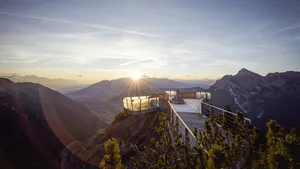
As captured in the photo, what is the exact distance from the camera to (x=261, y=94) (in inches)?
4865

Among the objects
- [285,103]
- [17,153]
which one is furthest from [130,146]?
[285,103]

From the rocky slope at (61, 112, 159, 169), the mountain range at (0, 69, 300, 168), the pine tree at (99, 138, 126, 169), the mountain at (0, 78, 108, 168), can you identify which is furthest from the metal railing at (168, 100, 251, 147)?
the mountain at (0, 78, 108, 168)

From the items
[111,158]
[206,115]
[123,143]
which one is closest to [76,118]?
[123,143]

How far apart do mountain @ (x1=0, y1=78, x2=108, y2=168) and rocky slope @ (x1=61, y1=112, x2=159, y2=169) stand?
46.3 m

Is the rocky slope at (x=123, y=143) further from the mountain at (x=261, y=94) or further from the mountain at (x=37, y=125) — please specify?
the mountain at (x=261, y=94)

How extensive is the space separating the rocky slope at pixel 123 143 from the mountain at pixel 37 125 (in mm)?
46267

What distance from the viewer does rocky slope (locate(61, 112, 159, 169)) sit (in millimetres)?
15666

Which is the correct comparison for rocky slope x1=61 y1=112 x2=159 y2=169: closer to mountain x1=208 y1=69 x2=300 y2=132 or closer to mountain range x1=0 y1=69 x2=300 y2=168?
mountain range x1=0 y1=69 x2=300 y2=168

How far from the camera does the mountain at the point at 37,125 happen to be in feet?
207

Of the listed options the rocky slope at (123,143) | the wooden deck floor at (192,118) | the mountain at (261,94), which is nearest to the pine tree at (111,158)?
the wooden deck floor at (192,118)

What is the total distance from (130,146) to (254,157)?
12427mm

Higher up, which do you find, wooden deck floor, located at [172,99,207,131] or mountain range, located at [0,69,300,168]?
wooden deck floor, located at [172,99,207,131]

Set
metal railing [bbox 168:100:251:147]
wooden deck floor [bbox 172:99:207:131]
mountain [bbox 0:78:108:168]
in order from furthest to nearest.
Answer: mountain [bbox 0:78:108:168], wooden deck floor [bbox 172:99:207:131], metal railing [bbox 168:100:251:147]

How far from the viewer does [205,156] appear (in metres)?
4.28
